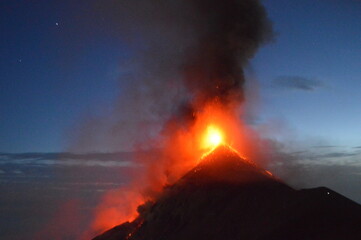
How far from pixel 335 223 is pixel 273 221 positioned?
7.77 meters

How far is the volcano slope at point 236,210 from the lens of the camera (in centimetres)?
5228

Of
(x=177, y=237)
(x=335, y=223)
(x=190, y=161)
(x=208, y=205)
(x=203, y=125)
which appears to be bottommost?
(x=335, y=223)

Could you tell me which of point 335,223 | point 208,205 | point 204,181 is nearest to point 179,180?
point 204,181

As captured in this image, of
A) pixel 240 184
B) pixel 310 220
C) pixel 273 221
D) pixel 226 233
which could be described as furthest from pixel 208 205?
pixel 310 220

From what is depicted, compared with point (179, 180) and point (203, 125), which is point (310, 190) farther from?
point (203, 125)

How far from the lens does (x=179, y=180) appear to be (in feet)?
275

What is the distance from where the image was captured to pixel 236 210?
6394 cm

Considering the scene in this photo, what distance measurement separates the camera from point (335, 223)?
5128 centimetres

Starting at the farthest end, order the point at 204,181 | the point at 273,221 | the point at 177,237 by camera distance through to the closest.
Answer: the point at 204,181 → the point at 177,237 → the point at 273,221

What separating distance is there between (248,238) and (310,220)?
7990 mm

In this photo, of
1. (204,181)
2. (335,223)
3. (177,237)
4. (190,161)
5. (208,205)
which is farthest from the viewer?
(190,161)

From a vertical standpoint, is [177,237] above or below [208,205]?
below

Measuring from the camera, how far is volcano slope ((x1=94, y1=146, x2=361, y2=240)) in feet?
172

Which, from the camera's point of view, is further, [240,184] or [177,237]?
[240,184]
